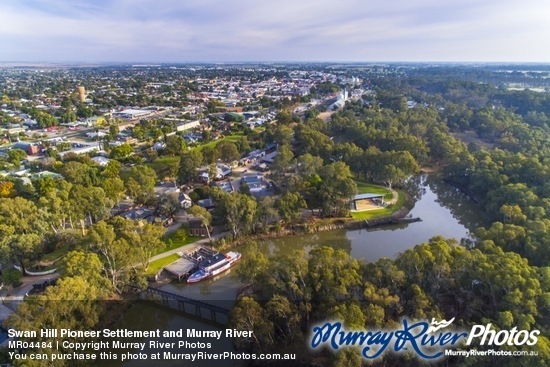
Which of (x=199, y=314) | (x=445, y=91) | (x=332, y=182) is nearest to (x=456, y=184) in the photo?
(x=332, y=182)

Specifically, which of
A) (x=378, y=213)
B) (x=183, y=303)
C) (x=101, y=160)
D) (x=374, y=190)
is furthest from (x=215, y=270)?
(x=101, y=160)

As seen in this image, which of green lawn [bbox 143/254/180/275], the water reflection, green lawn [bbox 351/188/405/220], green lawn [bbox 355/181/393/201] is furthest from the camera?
green lawn [bbox 355/181/393/201]

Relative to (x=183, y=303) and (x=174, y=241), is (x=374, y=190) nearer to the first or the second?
(x=174, y=241)

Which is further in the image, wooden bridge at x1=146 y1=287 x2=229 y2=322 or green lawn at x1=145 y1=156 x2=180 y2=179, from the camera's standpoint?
green lawn at x1=145 y1=156 x2=180 y2=179

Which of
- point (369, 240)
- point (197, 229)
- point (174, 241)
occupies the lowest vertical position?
point (369, 240)

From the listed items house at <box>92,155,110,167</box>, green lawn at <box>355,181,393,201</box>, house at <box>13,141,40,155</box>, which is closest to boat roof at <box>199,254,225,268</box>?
green lawn at <box>355,181,393,201</box>

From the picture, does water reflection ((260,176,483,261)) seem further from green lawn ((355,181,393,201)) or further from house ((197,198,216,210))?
house ((197,198,216,210))

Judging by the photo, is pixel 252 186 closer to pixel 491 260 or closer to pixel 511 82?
pixel 491 260
